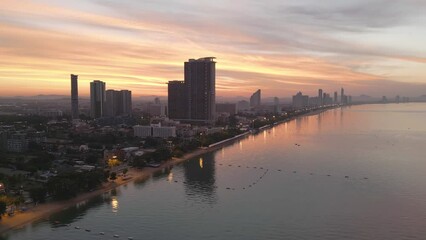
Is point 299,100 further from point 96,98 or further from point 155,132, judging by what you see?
point 155,132

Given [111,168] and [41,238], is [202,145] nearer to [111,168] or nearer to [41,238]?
[111,168]

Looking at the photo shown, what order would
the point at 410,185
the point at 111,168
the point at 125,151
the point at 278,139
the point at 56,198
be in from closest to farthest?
the point at 56,198
the point at 410,185
the point at 111,168
the point at 125,151
the point at 278,139

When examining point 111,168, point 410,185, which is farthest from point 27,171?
point 410,185

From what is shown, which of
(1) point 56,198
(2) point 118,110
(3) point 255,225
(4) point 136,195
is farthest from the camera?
(2) point 118,110

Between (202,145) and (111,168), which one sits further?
(202,145)

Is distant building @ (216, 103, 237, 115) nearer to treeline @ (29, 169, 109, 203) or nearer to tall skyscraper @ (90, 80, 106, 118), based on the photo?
tall skyscraper @ (90, 80, 106, 118)

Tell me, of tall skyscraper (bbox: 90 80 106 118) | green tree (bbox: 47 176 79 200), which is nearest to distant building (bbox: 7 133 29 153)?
green tree (bbox: 47 176 79 200)

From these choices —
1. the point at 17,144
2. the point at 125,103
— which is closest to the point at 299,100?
the point at 125,103
